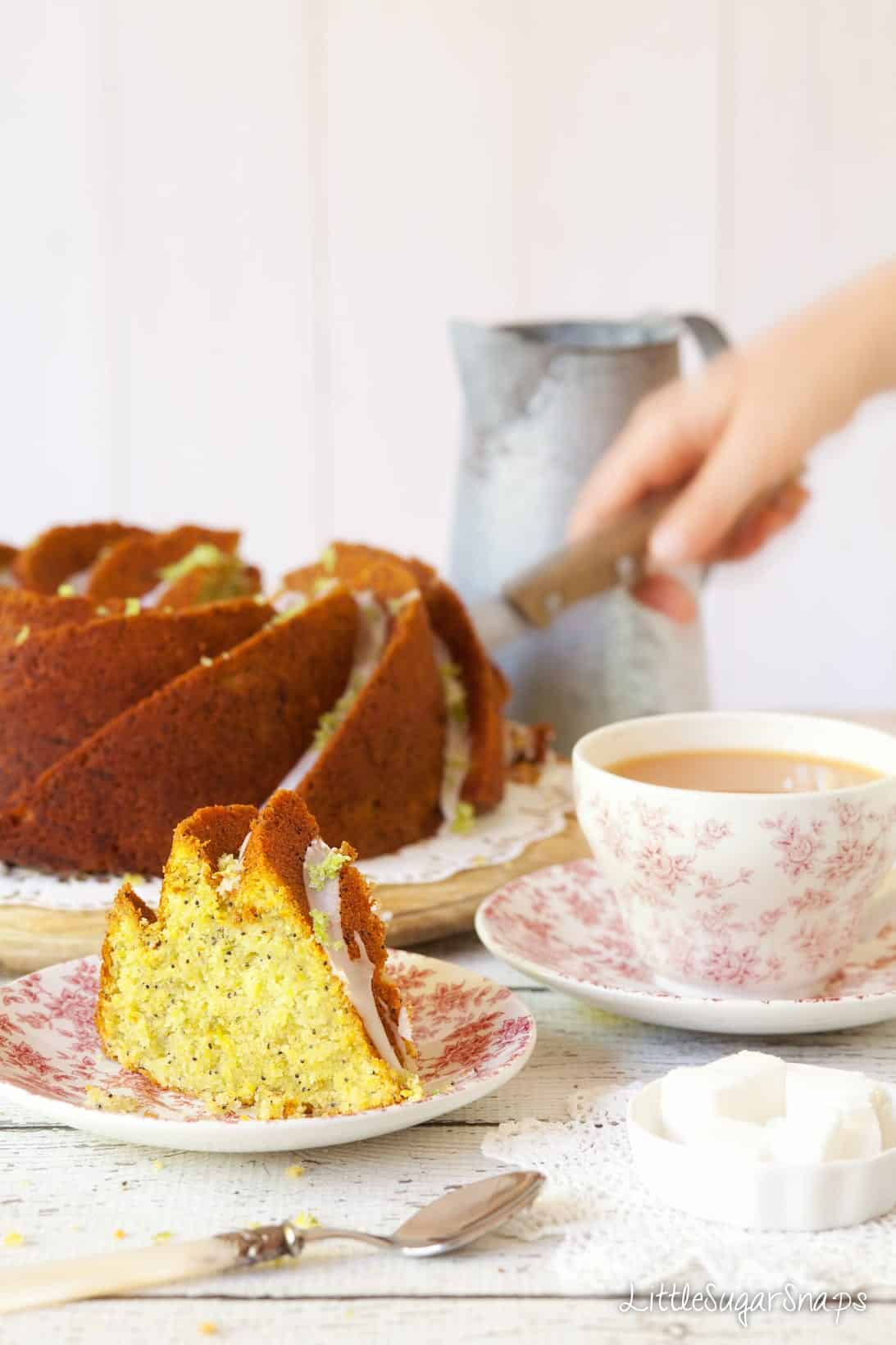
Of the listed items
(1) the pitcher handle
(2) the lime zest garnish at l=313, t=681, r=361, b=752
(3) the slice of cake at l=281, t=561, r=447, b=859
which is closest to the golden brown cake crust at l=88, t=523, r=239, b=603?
(3) the slice of cake at l=281, t=561, r=447, b=859

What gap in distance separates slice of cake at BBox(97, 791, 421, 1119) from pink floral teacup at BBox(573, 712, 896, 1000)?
0.22 meters

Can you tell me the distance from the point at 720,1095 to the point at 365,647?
0.87 metres

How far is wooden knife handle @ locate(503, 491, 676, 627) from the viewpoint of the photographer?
1.89m

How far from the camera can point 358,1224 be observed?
0.91 m

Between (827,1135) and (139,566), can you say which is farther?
(139,566)

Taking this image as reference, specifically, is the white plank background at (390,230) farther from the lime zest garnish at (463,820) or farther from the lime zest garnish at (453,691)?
the lime zest garnish at (463,820)

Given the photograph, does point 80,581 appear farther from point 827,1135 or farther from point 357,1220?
point 827,1135

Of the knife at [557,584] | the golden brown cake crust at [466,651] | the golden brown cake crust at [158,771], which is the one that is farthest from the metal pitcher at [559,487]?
the golden brown cake crust at [158,771]

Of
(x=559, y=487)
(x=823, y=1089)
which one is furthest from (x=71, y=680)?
(x=823, y=1089)

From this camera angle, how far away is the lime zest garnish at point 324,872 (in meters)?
1.05

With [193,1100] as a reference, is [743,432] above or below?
above

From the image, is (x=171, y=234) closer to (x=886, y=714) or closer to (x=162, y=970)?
(x=886, y=714)

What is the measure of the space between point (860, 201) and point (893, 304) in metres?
1.75

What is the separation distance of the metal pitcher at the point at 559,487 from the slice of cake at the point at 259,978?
891mm
